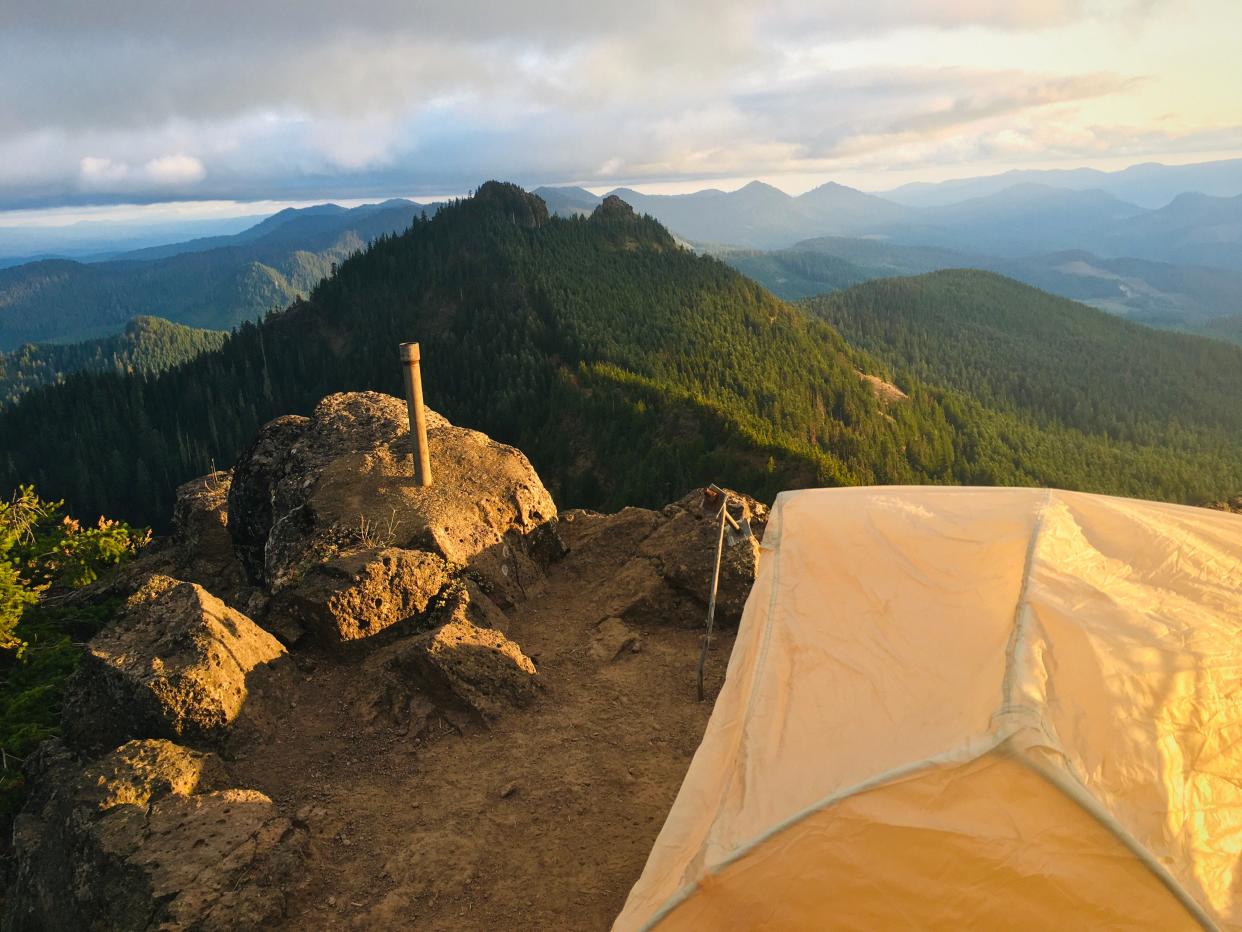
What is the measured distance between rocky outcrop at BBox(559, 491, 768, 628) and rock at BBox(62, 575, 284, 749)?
6123 millimetres

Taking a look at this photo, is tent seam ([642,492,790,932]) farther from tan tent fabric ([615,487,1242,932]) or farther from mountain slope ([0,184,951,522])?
mountain slope ([0,184,951,522])

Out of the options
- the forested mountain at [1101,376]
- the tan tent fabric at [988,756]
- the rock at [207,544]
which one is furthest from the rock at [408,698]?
the forested mountain at [1101,376]

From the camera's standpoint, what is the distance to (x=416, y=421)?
14695 mm

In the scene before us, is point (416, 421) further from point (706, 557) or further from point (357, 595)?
point (706, 557)

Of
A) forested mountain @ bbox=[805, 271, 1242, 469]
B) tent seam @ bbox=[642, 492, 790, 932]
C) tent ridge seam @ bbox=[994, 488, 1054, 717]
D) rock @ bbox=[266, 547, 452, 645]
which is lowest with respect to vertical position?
forested mountain @ bbox=[805, 271, 1242, 469]

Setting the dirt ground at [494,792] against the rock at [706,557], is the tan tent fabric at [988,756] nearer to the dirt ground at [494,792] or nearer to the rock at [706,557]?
the dirt ground at [494,792]

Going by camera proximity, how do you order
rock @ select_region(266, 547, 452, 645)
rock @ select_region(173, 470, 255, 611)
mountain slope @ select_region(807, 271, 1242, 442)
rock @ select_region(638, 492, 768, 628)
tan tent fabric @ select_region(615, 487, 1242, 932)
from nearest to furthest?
tan tent fabric @ select_region(615, 487, 1242, 932) < rock @ select_region(266, 547, 452, 645) < rock @ select_region(638, 492, 768, 628) < rock @ select_region(173, 470, 255, 611) < mountain slope @ select_region(807, 271, 1242, 442)

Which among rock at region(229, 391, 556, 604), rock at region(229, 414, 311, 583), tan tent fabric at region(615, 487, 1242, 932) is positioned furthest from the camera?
rock at region(229, 414, 311, 583)

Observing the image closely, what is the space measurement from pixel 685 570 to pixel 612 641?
203 centimetres

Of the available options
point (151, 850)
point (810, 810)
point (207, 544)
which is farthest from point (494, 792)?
point (207, 544)

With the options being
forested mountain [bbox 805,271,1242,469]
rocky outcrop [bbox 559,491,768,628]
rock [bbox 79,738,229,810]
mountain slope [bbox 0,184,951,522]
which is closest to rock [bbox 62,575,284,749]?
rock [bbox 79,738,229,810]

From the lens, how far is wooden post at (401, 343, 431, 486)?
14.7m

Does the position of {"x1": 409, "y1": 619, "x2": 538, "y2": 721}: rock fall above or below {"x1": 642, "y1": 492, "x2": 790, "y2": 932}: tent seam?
below

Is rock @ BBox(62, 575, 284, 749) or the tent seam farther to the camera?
rock @ BBox(62, 575, 284, 749)
